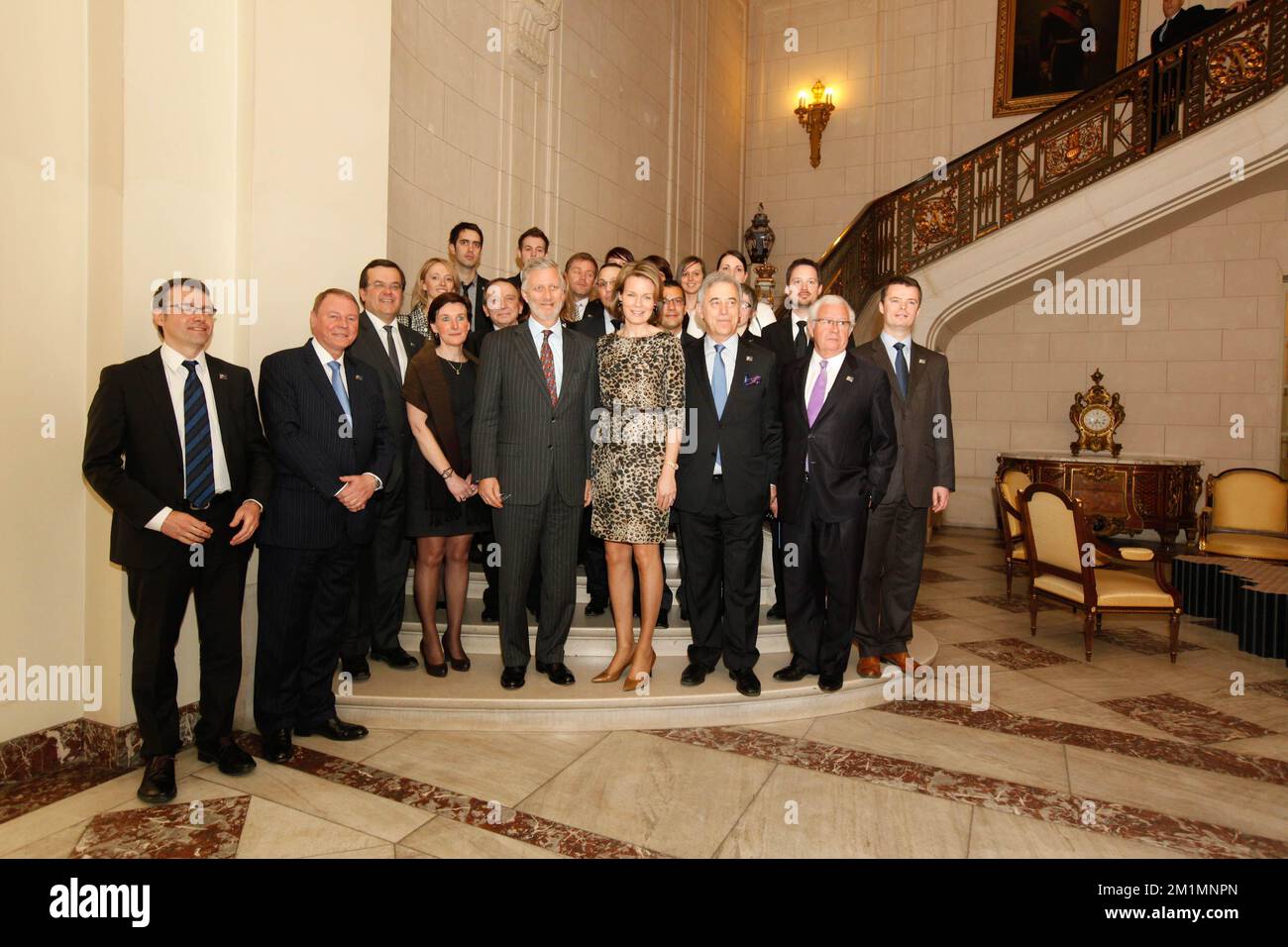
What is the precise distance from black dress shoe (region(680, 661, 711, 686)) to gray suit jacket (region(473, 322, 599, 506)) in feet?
3.23

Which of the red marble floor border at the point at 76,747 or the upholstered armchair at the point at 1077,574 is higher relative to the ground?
the upholstered armchair at the point at 1077,574

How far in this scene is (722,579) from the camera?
3551 millimetres

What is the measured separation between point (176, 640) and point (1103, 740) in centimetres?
361

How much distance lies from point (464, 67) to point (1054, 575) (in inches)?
215

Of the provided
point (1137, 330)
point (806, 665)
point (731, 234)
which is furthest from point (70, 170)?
point (1137, 330)

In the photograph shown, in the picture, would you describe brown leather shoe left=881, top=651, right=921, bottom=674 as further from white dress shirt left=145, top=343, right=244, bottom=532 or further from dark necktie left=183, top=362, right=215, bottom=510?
dark necktie left=183, top=362, right=215, bottom=510

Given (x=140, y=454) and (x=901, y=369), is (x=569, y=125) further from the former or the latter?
(x=140, y=454)

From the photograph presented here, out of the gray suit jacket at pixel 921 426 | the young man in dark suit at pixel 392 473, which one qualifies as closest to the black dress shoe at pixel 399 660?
the young man in dark suit at pixel 392 473

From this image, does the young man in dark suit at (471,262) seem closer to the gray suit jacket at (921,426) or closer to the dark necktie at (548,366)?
the dark necktie at (548,366)

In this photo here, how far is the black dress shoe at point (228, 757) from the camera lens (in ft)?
9.27

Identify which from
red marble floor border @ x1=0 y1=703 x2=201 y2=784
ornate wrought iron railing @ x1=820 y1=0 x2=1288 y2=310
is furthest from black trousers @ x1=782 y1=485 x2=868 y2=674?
ornate wrought iron railing @ x1=820 y1=0 x2=1288 y2=310

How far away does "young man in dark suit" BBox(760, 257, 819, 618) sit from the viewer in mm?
4148

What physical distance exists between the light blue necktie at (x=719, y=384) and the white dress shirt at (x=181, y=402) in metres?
1.82

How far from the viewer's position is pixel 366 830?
2.45m
